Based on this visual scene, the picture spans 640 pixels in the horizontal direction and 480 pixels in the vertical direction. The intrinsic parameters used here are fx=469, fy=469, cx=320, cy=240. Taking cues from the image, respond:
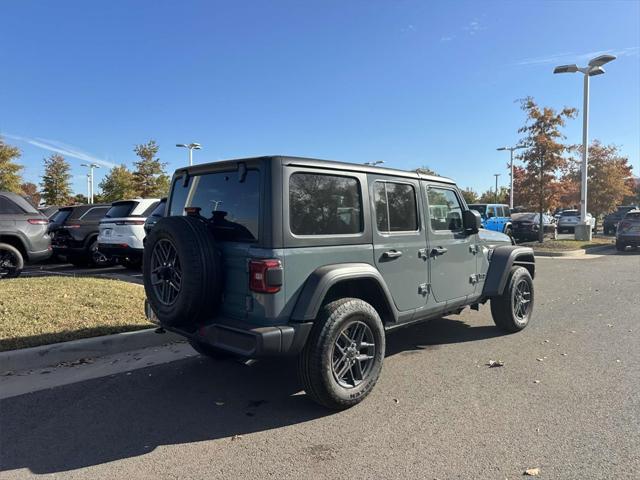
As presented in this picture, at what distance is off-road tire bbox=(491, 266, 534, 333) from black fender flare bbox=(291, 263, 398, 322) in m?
2.83

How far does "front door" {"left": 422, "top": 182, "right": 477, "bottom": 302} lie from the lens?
4.83 metres

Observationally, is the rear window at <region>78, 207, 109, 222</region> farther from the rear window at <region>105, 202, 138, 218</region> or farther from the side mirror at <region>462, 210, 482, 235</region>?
the side mirror at <region>462, 210, 482, 235</region>

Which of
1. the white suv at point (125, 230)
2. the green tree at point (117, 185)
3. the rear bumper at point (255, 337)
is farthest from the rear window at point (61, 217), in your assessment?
the green tree at point (117, 185)

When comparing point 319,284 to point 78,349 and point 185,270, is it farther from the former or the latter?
point 78,349

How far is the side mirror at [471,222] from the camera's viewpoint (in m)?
5.27

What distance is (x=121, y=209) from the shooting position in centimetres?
1052

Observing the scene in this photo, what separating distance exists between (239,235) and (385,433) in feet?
6.06

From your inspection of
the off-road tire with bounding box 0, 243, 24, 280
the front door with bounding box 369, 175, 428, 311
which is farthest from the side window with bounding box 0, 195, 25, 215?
the front door with bounding box 369, 175, 428, 311

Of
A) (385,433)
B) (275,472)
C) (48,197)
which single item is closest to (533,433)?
(385,433)

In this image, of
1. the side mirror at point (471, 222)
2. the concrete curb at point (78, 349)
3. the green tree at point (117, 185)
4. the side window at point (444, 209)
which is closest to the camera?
the concrete curb at point (78, 349)

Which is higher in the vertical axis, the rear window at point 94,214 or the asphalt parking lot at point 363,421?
the rear window at point 94,214

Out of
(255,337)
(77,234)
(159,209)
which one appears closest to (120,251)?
(159,209)

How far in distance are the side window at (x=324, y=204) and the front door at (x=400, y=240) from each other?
0.23 meters

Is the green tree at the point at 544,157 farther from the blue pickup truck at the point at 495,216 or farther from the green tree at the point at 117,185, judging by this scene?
the green tree at the point at 117,185
